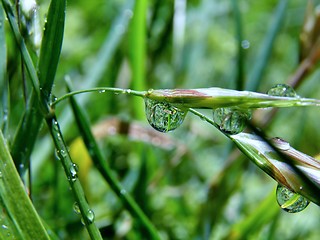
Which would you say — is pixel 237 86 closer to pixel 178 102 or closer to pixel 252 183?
pixel 252 183

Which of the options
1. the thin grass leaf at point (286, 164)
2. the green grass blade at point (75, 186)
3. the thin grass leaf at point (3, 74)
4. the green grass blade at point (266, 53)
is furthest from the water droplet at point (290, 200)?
the green grass blade at point (266, 53)

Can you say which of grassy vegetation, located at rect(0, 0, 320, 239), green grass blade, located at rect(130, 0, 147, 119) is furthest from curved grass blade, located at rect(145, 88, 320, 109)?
green grass blade, located at rect(130, 0, 147, 119)

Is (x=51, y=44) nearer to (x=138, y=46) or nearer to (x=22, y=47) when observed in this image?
(x=22, y=47)

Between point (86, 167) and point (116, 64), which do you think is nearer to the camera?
point (86, 167)

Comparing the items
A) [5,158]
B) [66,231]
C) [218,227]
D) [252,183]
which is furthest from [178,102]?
[252,183]

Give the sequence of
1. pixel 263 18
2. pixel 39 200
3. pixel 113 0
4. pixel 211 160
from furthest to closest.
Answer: pixel 263 18 → pixel 113 0 → pixel 211 160 → pixel 39 200

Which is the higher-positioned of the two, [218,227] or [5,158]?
[5,158]

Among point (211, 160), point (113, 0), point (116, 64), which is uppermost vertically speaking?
point (113, 0)
